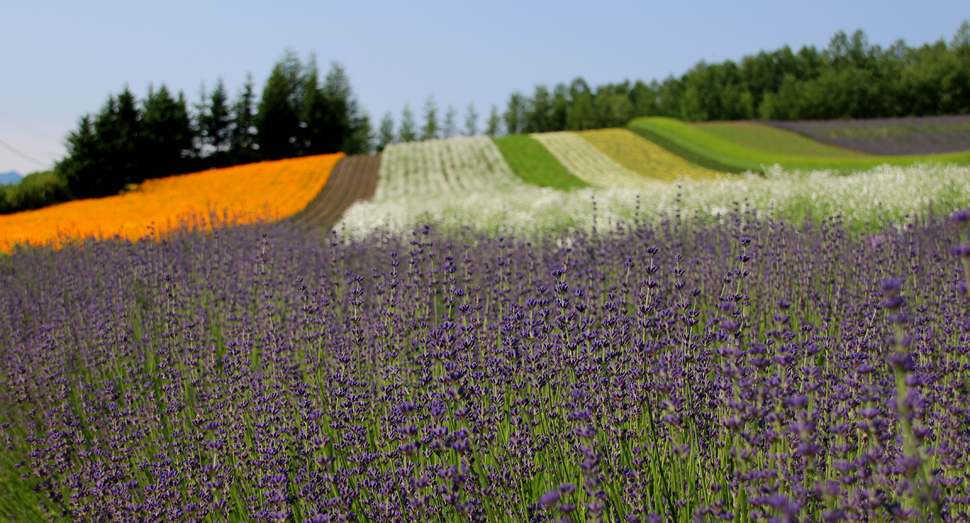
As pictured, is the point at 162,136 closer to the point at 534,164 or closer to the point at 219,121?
the point at 219,121

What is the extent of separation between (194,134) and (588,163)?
78.1ft

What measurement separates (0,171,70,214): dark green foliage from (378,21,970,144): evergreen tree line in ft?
168

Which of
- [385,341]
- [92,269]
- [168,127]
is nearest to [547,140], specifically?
[168,127]

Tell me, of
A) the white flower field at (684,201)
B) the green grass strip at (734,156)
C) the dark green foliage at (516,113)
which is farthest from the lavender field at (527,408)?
the dark green foliage at (516,113)

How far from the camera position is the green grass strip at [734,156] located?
2356 centimetres

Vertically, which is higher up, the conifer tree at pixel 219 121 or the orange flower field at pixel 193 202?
the conifer tree at pixel 219 121

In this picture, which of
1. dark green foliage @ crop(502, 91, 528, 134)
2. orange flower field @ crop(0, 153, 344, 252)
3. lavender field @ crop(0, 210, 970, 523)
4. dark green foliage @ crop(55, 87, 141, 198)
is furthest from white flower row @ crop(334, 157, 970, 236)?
dark green foliage @ crop(502, 91, 528, 134)

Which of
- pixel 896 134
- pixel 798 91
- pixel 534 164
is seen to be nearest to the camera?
pixel 534 164

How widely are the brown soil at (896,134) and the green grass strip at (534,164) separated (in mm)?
15185

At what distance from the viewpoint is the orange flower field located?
15.2m

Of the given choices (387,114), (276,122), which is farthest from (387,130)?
(276,122)

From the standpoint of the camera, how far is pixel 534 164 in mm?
31016

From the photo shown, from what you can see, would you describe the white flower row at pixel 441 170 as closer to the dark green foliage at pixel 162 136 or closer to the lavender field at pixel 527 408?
the dark green foliage at pixel 162 136

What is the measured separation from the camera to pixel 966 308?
4.35m
